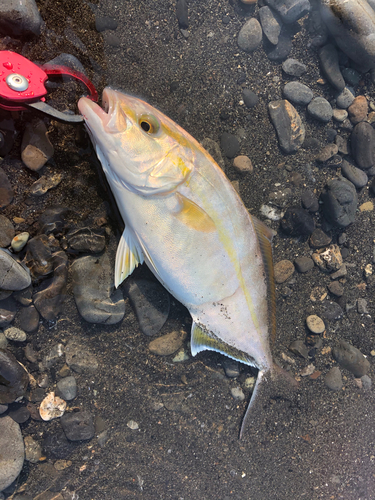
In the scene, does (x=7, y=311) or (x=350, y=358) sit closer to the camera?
(x=7, y=311)

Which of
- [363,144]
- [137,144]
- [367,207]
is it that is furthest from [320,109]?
[137,144]

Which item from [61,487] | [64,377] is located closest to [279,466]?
[61,487]

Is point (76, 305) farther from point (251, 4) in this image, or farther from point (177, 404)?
point (251, 4)

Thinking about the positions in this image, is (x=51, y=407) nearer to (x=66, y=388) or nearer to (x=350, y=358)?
(x=66, y=388)

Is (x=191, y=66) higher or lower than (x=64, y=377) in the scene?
higher

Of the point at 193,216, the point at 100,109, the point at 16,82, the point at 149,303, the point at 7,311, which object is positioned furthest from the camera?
the point at 149,303

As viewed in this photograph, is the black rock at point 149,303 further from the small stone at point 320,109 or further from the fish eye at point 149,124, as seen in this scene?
the small stone at point 320,109
